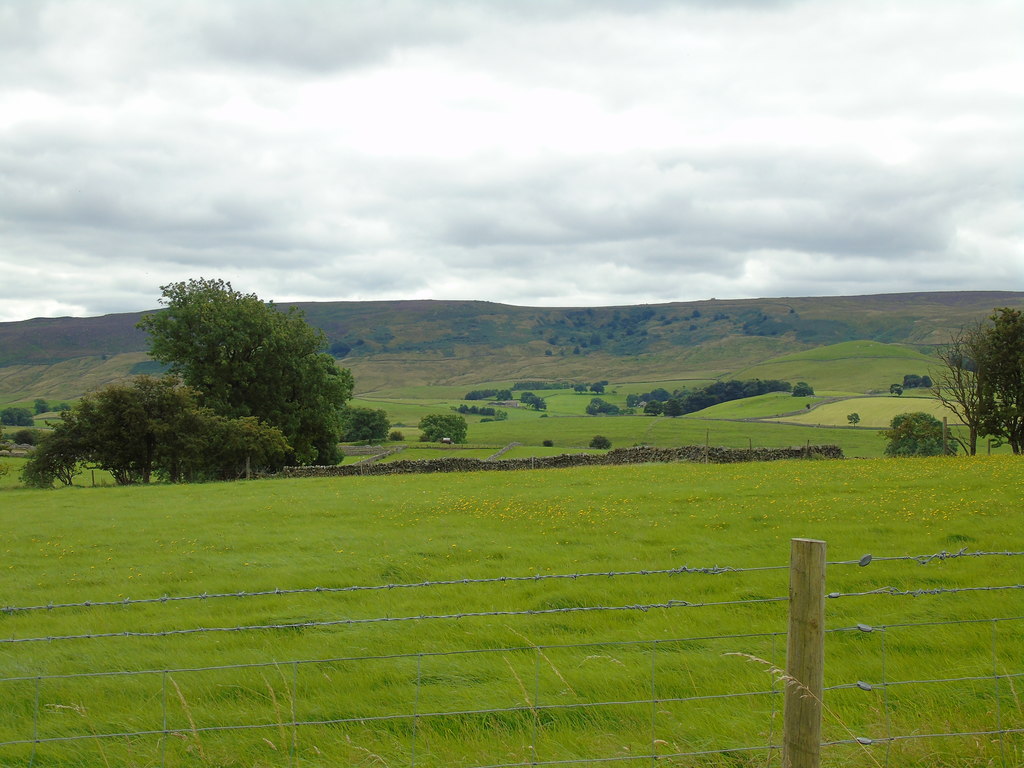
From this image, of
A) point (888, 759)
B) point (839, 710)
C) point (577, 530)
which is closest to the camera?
point (888, 759)

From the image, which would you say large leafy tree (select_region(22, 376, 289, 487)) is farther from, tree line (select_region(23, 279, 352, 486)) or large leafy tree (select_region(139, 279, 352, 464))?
large leafy tree (select_region(139, 279, 352, 464))

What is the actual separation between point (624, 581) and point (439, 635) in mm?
3504

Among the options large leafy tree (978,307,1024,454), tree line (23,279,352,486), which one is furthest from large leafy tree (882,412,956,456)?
tree line (23,279,352,486)

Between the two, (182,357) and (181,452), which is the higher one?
(182,357)

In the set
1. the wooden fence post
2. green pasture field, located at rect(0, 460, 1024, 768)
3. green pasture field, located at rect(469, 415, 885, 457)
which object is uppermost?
the wooden fence post

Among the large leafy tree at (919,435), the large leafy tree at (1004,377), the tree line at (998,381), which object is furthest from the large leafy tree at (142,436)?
the large leafy tree at (1004,377)

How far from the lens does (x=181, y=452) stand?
41469mm

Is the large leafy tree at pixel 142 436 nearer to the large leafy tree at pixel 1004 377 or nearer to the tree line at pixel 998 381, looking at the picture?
the tree line at pixel 998 381

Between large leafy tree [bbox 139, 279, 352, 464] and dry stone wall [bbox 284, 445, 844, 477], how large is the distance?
27.8 ft

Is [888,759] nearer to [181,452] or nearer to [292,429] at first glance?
[181,452]

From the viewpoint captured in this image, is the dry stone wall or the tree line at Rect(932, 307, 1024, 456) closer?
the tree line at Rect(932, 307, 1024, 456)

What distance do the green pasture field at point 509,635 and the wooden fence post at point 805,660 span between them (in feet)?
3.00

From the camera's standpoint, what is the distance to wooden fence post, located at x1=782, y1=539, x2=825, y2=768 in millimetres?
4688

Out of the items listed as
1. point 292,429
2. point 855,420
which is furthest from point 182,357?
point 855,420
